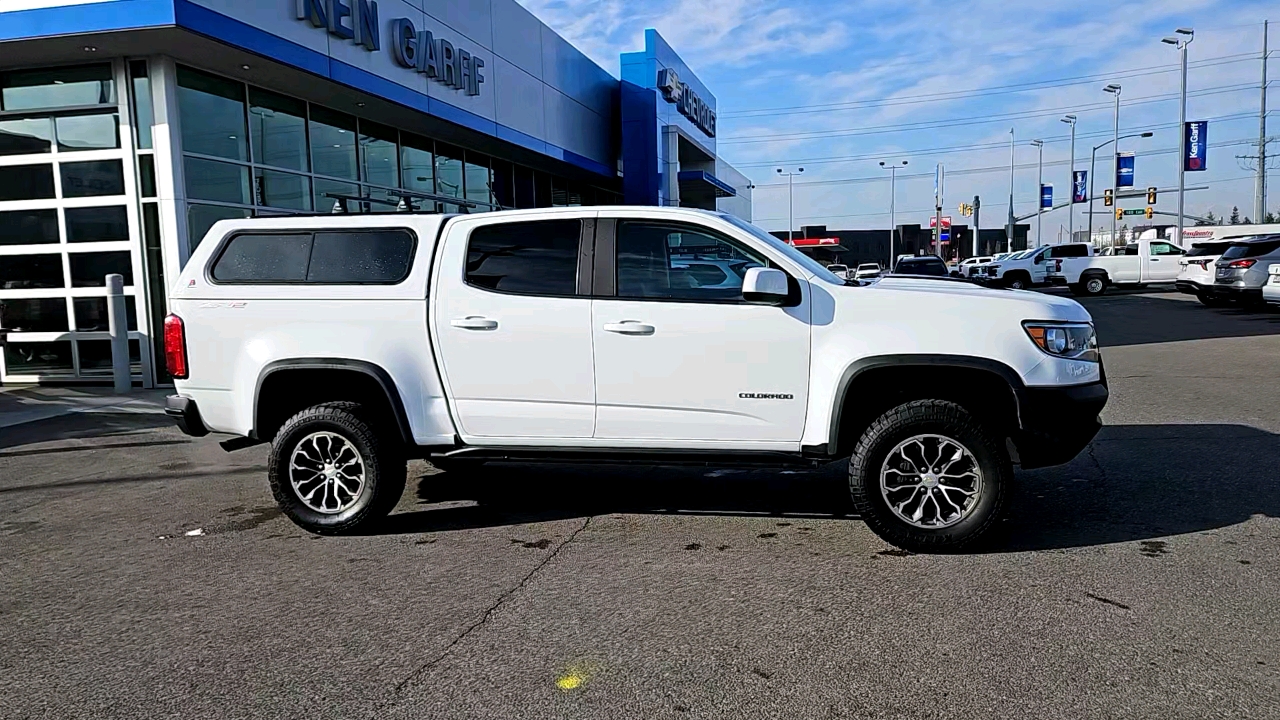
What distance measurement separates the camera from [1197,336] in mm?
16906

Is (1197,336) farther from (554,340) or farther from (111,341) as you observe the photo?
(111,341)

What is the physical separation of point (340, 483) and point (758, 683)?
10.3ft

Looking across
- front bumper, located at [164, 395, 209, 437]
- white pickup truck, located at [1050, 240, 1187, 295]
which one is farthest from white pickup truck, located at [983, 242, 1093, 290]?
front bumper, located at [164, 395, 209, 437]

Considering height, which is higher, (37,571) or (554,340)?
(554,340)

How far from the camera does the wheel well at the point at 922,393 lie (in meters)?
5.12

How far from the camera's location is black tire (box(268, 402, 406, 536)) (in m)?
5.57

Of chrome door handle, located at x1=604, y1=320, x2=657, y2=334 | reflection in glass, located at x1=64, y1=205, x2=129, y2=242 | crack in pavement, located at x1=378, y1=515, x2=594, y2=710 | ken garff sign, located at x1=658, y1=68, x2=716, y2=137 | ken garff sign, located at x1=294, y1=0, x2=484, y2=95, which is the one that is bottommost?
crack in pavement, located at x1=378, y1=515, x2=594, y2=710

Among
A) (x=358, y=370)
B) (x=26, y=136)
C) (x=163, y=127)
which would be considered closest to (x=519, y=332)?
(x=358, y=370)

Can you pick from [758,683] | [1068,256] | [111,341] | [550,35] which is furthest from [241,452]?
[1068,256]

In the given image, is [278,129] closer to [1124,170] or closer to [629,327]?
[629,327]

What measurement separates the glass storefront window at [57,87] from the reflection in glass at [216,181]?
1284mm

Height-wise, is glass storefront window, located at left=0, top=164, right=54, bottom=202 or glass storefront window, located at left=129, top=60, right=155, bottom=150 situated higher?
glass storefront window, located at left=129, top=60, right=155, bottom=150

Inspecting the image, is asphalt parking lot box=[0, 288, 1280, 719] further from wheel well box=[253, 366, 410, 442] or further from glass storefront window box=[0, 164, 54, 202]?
glass storefront window box=[0, 164, 54, 202]

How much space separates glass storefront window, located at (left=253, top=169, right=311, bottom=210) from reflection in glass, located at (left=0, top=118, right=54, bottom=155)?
8.68 feet
